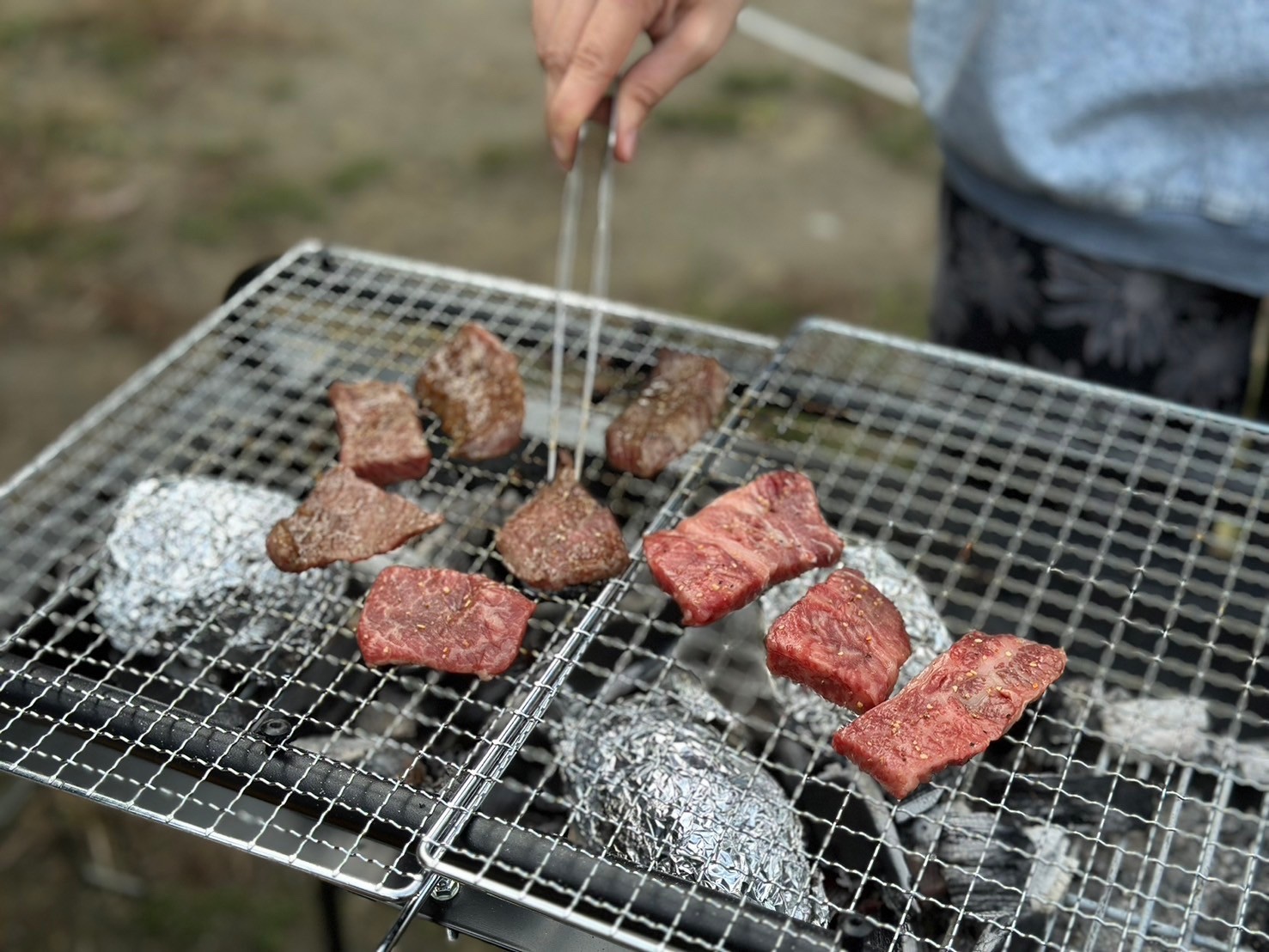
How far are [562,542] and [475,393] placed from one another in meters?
0.54

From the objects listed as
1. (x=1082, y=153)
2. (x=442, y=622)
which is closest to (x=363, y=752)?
(x=442, y=622)

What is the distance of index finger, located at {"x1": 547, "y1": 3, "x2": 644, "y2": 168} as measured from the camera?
7.02 ft

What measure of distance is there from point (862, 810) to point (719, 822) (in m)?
0.27

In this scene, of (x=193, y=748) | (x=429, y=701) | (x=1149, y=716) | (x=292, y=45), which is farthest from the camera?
(x=292, y=45)

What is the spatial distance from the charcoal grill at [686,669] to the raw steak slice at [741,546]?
10cm

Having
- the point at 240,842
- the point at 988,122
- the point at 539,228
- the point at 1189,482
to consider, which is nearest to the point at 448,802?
the point at 240,842

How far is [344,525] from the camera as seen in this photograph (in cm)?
229

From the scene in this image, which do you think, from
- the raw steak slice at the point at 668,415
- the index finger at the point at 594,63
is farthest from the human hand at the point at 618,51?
the raw steak slice at the point at 668,415

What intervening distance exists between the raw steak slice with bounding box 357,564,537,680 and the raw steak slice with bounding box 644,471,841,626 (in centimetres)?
28

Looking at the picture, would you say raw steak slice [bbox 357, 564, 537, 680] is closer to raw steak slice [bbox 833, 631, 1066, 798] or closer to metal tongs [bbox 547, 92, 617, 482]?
metal tongs [bbox 547, 92, 617, 482]

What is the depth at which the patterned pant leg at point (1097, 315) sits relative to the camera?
2801 millimetres

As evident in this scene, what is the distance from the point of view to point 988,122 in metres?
2.65

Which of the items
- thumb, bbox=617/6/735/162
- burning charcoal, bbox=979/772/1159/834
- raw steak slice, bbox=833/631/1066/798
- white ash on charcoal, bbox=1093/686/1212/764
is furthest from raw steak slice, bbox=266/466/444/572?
white ash on charcoal, bbox=1093/686/1212/764

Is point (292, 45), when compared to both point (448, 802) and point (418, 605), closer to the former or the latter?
point (418, 605)
